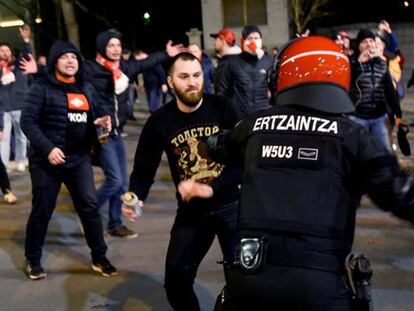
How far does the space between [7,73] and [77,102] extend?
13.7 feet

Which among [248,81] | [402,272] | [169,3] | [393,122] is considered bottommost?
[402,272]

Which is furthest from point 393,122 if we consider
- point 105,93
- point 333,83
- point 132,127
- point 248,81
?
point 132,127

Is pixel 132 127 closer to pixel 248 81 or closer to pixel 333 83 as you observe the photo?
pixel 248 81

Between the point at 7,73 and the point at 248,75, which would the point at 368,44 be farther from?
the point at 7,73

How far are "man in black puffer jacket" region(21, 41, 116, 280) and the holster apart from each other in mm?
3036

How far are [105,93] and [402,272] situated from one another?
2.96 metres

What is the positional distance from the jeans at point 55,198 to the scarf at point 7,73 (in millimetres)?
4077

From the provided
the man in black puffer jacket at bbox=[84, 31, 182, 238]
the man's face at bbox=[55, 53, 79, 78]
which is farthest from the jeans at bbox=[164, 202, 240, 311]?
the man in black puffer jacket at bbox=[84, 31, 182, 238]

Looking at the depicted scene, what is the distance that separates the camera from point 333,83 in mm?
2352

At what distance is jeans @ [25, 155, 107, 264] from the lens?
5.07m

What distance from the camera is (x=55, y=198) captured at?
5.16m

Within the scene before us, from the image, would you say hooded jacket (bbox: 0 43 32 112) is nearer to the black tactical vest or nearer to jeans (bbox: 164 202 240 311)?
jeans (bbox: 164 202 240 311)

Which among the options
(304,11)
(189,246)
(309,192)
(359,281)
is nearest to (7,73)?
(189,246)

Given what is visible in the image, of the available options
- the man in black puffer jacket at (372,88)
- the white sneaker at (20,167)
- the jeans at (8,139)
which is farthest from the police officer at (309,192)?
the white sneaker at (20,167)
